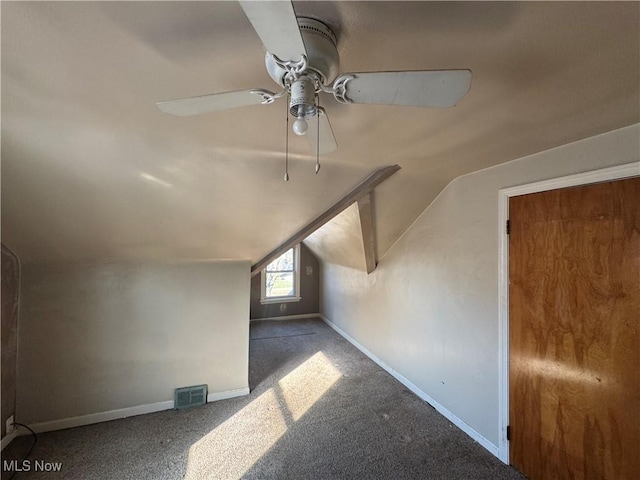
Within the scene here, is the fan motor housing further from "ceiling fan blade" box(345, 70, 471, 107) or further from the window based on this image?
the window

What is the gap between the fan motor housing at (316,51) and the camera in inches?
29.4

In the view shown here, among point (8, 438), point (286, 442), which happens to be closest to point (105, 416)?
point (8, 438)

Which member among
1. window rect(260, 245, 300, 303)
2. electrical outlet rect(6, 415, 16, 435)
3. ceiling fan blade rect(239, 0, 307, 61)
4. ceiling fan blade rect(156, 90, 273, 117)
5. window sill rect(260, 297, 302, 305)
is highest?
ceiling fan blade rect(239, 0, 307, 61)

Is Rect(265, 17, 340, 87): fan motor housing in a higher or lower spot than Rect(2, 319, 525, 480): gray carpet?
higher

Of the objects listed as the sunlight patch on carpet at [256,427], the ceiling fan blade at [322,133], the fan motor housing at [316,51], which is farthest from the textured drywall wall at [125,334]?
the fan motor housing at [316,51]

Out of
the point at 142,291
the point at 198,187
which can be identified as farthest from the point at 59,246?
the point at 198,187

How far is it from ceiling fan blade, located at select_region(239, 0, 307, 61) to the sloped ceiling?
191 millimetres

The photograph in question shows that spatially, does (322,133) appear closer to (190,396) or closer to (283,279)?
(190,396)

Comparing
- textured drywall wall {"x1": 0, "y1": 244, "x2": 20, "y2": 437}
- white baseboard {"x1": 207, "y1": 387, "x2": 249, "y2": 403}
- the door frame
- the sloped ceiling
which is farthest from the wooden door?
textured drywall wall {"x1": 0, "y1": 244, "x2": 20, "y2": 437}

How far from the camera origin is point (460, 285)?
2324 mm

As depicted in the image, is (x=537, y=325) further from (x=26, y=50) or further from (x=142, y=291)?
(x=142, y=291)

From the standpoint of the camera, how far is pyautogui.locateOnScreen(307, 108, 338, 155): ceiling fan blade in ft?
3.11

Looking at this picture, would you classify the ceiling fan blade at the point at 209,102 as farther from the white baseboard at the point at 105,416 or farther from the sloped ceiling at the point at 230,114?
the white baseboard at the point at 105,416

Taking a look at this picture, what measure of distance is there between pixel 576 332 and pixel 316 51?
197cm
